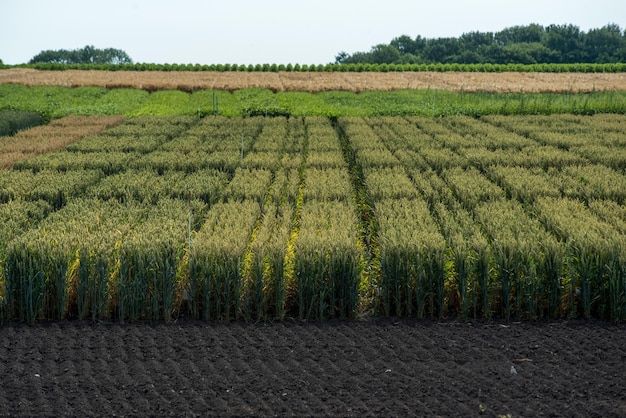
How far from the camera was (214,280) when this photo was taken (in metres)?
8.13

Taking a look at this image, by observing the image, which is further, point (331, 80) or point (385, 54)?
point (385, 54)

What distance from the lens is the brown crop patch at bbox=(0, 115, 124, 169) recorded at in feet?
59.5

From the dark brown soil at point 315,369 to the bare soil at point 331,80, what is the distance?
3648 centimetres

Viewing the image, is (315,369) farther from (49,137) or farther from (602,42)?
(602,42)

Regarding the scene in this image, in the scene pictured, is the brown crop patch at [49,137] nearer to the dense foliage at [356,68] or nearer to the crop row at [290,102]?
the crop row at [290,102]

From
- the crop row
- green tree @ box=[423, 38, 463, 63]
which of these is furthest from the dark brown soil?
green tree @ box=[423, 38, 463, 63]

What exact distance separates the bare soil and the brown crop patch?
19615 mm

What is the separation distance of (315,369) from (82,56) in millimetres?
110976

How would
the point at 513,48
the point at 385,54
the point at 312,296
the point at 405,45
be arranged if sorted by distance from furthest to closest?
the point at 405,45, the point at 385,54, the point at 513,48, the point at 312,296

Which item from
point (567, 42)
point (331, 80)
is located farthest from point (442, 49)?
point (331, 80)

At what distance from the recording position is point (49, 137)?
70.6 feet

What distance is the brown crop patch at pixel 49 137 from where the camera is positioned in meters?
18.1

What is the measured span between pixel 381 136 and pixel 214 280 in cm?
1412

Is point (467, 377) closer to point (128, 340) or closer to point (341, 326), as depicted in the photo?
point (341, 326)
